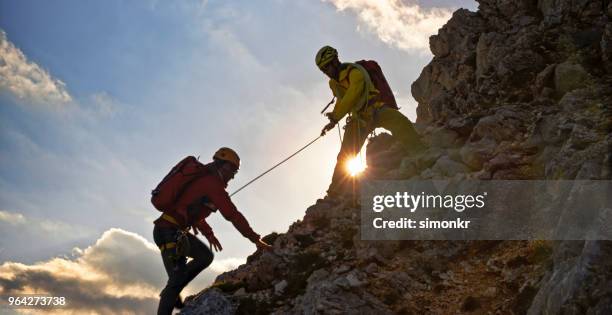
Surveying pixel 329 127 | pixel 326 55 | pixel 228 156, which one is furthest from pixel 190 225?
pixel 326 55

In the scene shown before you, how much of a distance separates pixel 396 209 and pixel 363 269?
2.95m

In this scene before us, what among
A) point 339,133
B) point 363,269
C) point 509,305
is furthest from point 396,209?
point 509,305

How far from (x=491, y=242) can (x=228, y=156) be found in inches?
303

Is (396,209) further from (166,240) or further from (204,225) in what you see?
(166,240)

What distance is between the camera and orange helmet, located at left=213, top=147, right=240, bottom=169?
45.0ft

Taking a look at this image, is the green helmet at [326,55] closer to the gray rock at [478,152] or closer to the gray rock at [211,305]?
the gray rock at [478,152]

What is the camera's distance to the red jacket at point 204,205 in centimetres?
1299

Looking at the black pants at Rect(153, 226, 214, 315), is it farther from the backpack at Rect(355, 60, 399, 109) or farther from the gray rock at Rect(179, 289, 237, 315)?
the backpack at Rect(355, 60, 399, 109)

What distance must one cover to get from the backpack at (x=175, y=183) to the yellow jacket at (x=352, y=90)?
5677 mm

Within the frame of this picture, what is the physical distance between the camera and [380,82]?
18188 mm

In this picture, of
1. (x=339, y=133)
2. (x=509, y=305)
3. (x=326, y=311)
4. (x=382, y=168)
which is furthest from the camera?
(x=382, y=168)

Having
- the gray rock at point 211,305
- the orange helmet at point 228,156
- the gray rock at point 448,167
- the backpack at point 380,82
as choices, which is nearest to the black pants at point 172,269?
the gray rock at point 211,305

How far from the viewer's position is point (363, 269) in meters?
13.3

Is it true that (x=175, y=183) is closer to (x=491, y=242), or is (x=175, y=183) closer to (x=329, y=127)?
(x=329, y=127)
